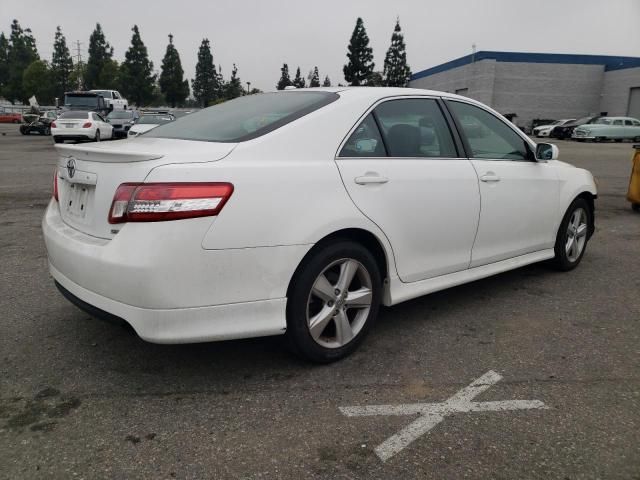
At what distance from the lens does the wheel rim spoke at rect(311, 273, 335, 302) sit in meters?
2.93

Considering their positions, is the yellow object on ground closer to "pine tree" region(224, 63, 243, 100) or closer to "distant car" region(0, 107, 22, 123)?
"distant car" region(0, 107, 22, 123)

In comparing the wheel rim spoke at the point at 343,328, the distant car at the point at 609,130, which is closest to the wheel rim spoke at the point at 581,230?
the wheel rim spoke at the point at 343,328

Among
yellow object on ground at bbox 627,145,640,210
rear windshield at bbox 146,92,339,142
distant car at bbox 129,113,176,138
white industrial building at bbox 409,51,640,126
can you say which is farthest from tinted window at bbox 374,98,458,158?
white industrial building at bbox 409,51,640,126

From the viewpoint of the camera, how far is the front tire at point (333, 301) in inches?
112

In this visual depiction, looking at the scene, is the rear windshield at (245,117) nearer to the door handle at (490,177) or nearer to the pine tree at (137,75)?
the door handle at (490,177)

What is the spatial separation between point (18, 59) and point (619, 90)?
81.9m

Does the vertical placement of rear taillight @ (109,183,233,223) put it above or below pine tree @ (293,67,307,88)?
below

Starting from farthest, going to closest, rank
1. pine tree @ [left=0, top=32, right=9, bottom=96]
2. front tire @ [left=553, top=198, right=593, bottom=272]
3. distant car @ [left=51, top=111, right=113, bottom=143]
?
pine tree @ [left=0, top=32, right=9, bottom=96]
distant car @ [left=51, top=111, right=113, bottom=143]
front tire @ [left=553, top=198, right=593, bottom=272]

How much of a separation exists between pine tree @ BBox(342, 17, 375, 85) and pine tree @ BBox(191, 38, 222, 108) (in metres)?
25.1

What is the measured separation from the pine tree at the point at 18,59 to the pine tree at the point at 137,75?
652 inches

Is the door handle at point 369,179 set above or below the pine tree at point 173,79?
below

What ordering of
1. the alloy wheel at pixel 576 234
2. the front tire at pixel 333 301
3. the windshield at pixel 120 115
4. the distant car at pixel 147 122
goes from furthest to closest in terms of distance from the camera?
the windshield at pixel 120 115 → the distant car at pixel 147 122 → the alloy wheel at pixel 576 234 → the front tire at pixel 333 301

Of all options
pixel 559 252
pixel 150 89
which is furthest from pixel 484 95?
pixel 559 252

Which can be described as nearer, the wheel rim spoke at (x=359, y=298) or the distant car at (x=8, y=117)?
the wheel rim spoke at (x=359, y=298)
